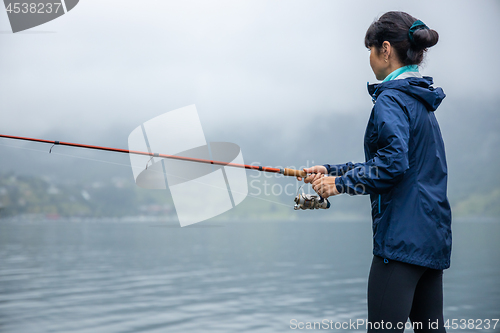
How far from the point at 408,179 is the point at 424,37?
0.57 metres

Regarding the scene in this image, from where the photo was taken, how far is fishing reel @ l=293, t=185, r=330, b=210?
88.3 inches

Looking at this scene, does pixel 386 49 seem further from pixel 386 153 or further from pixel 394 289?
pixel 394 289

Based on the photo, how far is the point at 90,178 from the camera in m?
153

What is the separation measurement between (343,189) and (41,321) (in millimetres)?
11742

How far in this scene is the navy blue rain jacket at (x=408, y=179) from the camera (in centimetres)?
167

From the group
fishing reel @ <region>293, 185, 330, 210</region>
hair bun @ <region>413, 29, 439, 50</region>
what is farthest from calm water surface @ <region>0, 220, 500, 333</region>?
hair bun @ <region>413, 29, 439, 50</region>

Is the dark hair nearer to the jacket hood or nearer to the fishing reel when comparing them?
the jacket hood

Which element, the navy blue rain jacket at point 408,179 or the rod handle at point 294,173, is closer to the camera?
the navy blue rain jacket at point 408,179

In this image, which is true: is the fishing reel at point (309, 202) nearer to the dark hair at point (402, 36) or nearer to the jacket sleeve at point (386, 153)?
the jacket sleeve at point (386, 153)

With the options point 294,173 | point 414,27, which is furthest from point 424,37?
point 294,173

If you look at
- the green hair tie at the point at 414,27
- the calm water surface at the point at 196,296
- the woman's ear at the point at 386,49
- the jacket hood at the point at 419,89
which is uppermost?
the green hair tie at the point at 414,27

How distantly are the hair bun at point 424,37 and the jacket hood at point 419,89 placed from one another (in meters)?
0.14

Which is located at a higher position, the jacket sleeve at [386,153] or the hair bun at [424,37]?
the hair bun at [424,37]

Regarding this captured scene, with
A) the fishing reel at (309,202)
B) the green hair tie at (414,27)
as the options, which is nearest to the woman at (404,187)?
the green hair tie at (414,27)
